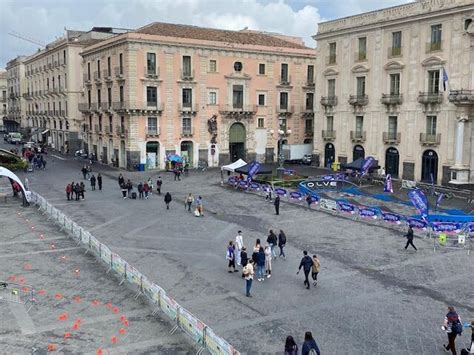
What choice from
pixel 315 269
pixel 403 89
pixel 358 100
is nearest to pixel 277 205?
pixel 315 269

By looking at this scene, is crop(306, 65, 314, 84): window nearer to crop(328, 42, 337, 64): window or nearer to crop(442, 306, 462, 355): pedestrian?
crop(328, 42, 337, 64): window

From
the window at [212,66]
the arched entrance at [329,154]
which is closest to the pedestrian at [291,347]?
the arched entrance at [329,154]

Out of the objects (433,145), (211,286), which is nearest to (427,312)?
(211,286)

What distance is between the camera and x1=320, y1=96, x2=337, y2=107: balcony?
49369mm

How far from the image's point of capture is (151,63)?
5016 cm

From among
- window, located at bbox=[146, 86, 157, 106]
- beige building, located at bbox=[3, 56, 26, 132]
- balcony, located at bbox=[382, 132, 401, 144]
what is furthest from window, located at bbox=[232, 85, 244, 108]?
beige building, located at bbox=[3, 56, 26, 132]

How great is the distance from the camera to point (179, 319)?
561 inches

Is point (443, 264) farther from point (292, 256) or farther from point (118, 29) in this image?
point (118, 29)

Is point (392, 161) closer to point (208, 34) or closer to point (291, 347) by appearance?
point (208, 34)

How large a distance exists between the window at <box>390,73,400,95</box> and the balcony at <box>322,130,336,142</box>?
748 centimetres

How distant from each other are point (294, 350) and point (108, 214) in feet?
65.9

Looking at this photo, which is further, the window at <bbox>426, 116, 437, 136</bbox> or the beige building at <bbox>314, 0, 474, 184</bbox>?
the window at <bbox>426, 116, 437, 136</bbox>

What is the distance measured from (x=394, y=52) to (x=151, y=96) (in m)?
22.3

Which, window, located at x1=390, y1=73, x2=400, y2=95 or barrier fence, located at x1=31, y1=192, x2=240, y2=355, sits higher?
window, located at x1=390, y1=73, x2=400, y2=95
